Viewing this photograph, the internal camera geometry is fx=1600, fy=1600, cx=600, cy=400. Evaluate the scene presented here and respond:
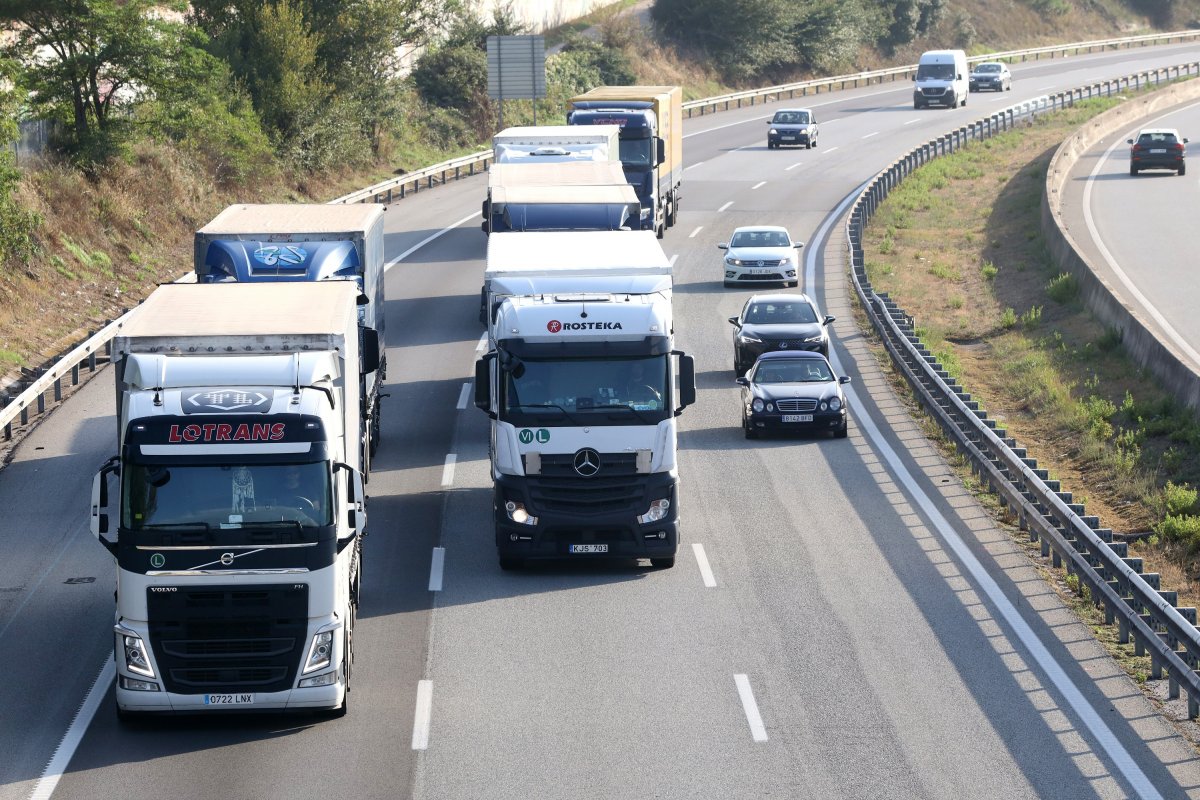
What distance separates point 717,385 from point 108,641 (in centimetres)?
1519

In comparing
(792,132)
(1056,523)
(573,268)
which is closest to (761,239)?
(573,268)

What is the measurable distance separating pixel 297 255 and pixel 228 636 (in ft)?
32.1

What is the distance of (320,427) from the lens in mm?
14234

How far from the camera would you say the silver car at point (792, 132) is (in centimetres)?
6481

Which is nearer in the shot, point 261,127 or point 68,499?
point 68,499

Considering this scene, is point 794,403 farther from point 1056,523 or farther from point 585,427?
point 585,427

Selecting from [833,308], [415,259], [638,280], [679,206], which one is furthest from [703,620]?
[679,206]

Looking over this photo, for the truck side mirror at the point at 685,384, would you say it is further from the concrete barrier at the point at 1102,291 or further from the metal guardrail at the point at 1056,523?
the concrete barrier at the point at 1102,291

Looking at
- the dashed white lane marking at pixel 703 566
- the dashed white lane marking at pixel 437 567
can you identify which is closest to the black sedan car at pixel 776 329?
the dashed white lane marking at pixel 703 566

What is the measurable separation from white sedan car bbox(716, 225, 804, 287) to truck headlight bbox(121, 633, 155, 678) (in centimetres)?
2635

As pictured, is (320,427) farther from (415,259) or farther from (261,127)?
(261,127)

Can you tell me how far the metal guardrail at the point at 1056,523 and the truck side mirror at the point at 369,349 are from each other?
8.65m

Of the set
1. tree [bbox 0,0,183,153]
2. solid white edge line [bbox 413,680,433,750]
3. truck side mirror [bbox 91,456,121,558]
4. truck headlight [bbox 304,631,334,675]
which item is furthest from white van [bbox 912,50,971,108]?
truck side mirror [bbox 91,456,121,558]

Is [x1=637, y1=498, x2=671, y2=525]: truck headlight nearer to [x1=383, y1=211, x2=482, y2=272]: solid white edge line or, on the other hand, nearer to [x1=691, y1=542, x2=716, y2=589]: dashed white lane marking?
[x1=691, y1=542, x2=716, y2=589]: dashed white lane marking
